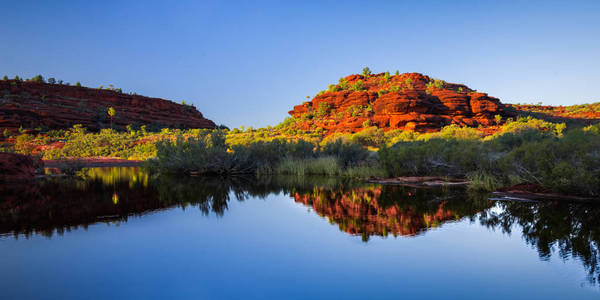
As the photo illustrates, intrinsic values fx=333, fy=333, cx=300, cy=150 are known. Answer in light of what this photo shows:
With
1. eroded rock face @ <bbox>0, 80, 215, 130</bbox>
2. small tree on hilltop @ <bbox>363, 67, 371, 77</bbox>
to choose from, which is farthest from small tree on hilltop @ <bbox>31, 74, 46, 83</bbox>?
small tree on hilltop @ <bbox>363, 67, 371, 77</bbox>

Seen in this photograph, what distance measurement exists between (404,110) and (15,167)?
143ft

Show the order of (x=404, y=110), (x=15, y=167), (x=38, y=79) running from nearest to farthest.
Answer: (x=15, y=167) → (x=404, y=110) → (x=38, y=79)

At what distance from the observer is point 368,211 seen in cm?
664

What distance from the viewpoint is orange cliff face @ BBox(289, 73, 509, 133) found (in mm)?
45688

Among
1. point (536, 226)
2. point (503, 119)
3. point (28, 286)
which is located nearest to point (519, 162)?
point (536, 226)

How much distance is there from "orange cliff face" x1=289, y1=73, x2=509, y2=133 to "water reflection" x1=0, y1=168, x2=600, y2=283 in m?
36.9

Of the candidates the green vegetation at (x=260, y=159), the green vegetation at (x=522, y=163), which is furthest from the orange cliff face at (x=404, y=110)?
the green vegetation at (x=522, y=163)

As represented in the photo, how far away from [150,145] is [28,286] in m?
33.4

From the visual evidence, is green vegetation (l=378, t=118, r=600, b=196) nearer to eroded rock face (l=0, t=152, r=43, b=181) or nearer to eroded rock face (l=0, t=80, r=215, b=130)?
eroded rock face (l=0, t=152, r=43, b=181)

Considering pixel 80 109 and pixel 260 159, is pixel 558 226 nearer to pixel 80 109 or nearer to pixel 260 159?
pixel 260 159

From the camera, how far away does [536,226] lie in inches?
209

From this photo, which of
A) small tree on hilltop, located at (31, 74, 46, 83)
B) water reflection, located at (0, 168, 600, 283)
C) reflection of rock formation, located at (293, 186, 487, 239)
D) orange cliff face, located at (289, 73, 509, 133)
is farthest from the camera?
small tree on hilltop, located at (31, 74, 46, 83)

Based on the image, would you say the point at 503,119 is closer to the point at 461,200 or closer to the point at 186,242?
the point at 461,200

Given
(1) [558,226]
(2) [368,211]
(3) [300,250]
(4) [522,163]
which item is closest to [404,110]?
(4) [522,163]
